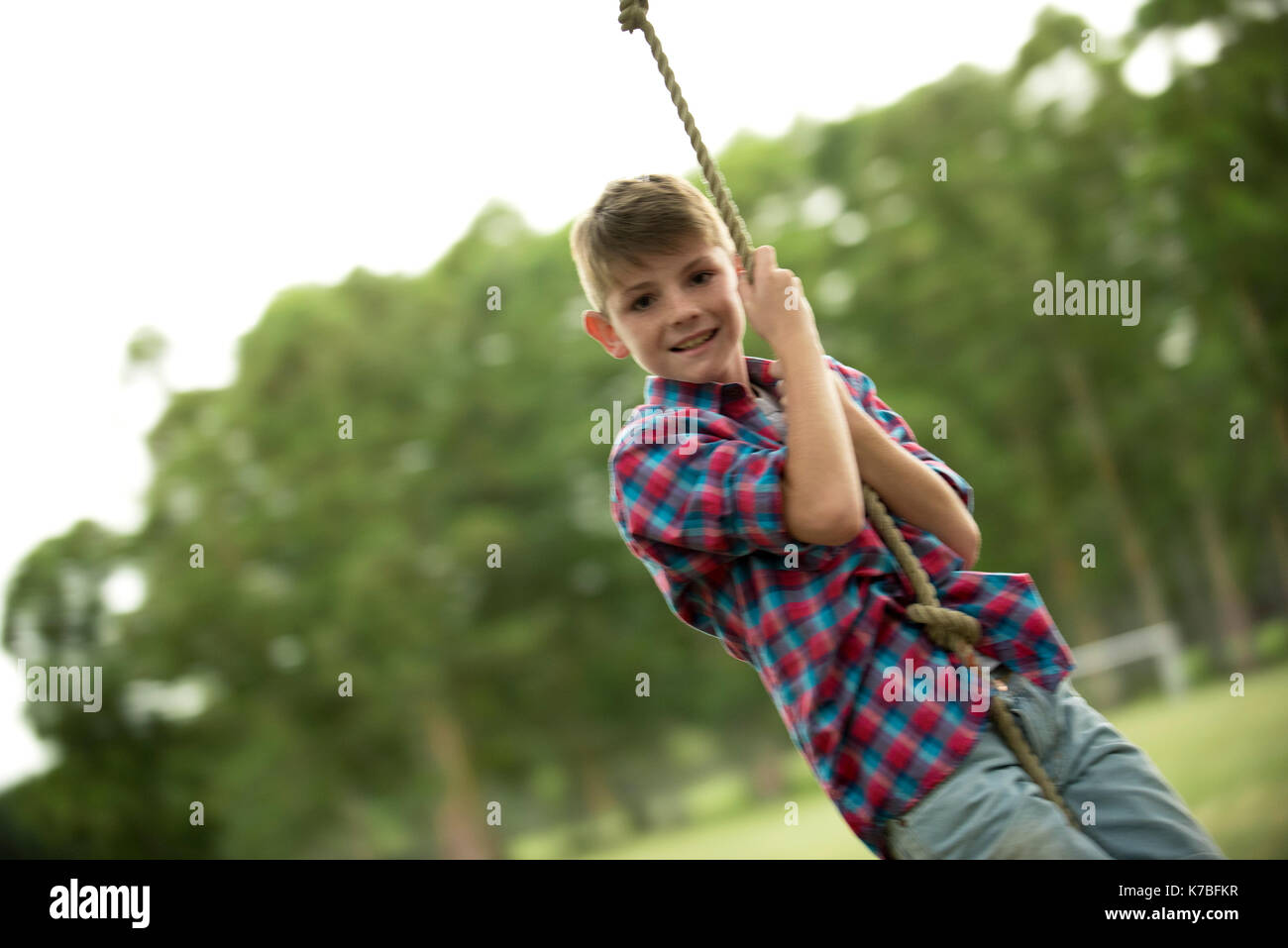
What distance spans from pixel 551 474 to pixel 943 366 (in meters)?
3.41

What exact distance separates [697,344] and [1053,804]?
2.02 feet

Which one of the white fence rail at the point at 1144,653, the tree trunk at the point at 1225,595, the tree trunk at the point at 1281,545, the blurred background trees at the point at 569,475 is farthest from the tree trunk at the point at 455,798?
the tree trunk at the point at 1281,545

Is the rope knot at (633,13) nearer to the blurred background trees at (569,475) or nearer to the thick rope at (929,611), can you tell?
the thick rope at (929,611)

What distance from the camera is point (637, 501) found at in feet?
4.42

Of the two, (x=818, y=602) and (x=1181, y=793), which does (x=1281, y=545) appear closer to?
(x=1181, y=793)

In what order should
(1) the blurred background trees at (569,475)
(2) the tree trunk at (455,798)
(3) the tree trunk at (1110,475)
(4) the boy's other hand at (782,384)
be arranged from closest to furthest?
(4) the boy's other hand at (782,384) < (1) the blurred background trees at (569,475) < (2) the tree trunk at (455,798) < (3) the tree trunk at (1110,475)

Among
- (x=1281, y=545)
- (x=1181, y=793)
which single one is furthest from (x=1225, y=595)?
(x=1181, y=793)

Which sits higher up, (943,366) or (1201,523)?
(943,366)

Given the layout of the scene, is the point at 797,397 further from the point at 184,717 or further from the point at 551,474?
the point at 184,717

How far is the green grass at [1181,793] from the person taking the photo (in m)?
6.16

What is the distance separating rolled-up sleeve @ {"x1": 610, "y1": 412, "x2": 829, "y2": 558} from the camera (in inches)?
50.3

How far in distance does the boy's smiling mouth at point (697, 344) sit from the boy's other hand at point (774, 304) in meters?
0.05

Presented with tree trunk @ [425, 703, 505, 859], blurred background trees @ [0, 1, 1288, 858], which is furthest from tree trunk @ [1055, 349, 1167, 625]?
tree trunk @ [425, 703, 505, 859]
